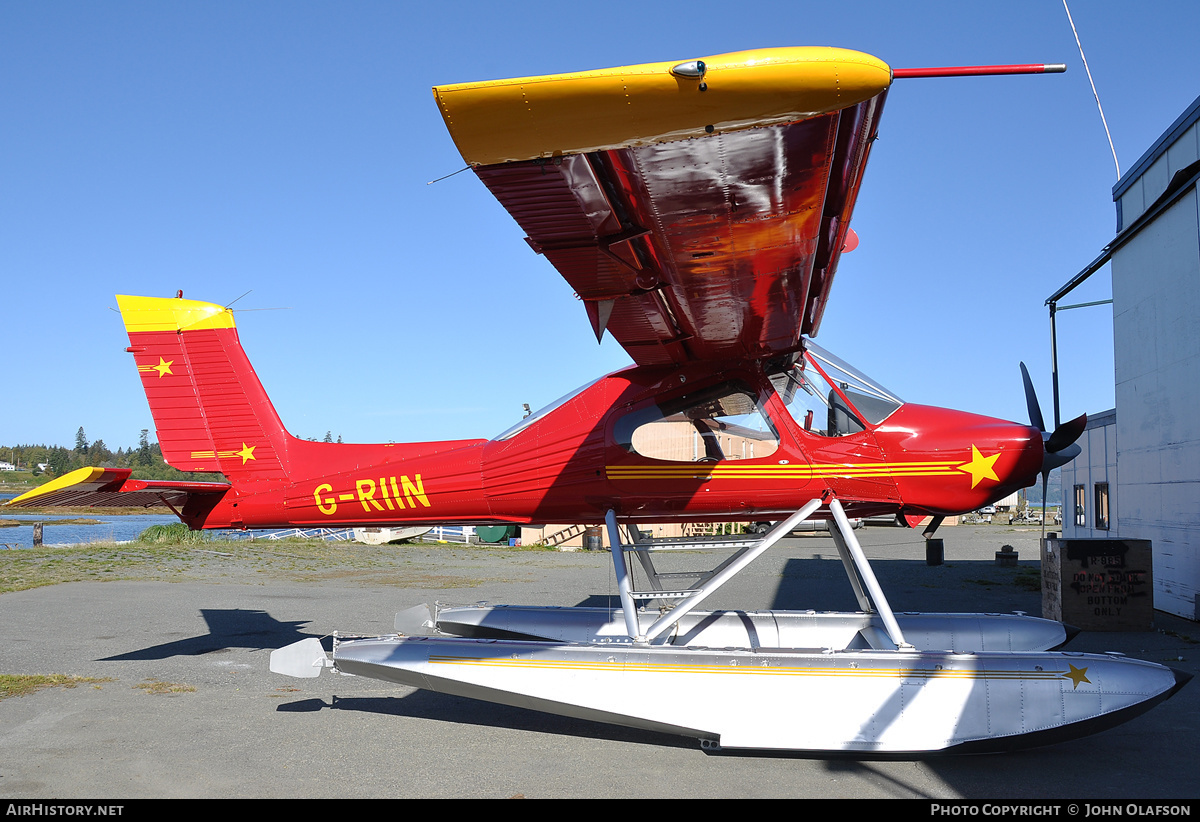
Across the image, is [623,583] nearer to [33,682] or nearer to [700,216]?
[700,216]

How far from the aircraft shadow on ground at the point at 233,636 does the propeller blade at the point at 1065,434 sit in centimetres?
767

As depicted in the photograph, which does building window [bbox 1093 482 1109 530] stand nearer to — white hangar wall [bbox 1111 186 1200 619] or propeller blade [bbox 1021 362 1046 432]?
white hangar wall [bbox 1111 186 1200 619]

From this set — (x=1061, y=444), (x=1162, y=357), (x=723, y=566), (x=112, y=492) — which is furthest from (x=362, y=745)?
(x=1162, y=357)

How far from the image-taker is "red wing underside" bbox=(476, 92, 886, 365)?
137 inches

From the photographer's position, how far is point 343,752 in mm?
5398

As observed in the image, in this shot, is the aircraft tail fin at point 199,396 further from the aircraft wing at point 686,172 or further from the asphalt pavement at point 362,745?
the aircraft wing at point 686,172

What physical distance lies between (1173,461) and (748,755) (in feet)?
28.8

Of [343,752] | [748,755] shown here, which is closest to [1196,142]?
[748,755]

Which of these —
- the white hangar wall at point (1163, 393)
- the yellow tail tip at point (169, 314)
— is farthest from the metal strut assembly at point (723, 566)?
the white hangar wall at point (1163, 393)

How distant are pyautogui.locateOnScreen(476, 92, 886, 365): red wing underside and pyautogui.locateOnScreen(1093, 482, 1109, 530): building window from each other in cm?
1344

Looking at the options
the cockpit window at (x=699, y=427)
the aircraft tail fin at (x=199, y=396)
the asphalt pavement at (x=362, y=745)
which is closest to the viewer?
the asphalt pavement at (x=362, y=745)

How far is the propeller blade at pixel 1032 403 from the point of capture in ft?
24.6

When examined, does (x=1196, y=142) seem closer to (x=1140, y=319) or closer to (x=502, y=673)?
(x=1140, y=319)

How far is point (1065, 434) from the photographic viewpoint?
6602 mm
